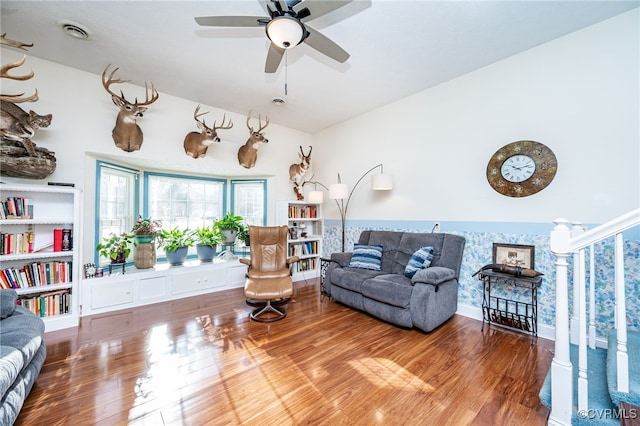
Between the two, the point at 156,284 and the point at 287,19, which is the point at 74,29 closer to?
the point at 287,19

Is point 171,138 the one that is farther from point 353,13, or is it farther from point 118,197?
point 353,13

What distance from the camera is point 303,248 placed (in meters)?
4.98

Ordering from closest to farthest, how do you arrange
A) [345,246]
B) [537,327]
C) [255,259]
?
[537,327] < [255,259] < [345,246]

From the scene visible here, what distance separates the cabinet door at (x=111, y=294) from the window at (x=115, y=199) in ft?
1.64

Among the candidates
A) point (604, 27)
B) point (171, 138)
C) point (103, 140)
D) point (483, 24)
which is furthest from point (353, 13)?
point (103, 140)

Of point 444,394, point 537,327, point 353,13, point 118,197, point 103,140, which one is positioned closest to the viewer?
point 444,394

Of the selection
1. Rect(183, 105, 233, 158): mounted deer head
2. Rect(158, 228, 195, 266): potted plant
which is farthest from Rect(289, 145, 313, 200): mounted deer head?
Rect(158, 228, 195, 266): potted plant

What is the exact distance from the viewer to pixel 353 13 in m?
2.28

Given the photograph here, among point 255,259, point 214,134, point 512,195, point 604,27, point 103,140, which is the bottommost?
point 255,259

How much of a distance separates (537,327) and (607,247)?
1001 mm

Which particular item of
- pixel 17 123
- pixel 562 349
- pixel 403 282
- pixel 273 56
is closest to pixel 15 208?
pixel 17 123

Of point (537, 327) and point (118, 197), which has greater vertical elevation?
point (118, 197)

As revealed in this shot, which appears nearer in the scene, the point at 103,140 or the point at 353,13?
the point at 353,13

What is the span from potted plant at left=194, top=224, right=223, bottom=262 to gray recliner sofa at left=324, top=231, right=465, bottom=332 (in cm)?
203
